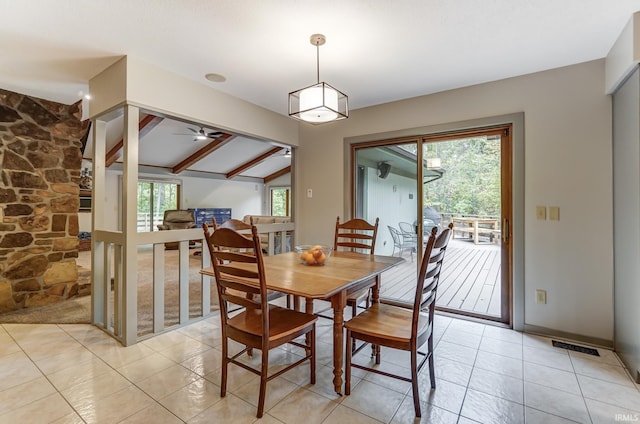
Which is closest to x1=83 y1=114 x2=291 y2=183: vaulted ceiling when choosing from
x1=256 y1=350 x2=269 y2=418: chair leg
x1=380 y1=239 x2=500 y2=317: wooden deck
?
x1=380 y1=239 x2=500 y2=317: wooden deck

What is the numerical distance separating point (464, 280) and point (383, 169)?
1.86 metres

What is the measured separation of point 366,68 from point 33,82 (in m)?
3.31

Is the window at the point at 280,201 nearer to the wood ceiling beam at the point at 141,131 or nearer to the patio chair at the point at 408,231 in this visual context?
the wood ceiling beam at the point at 141,131

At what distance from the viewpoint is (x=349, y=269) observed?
214 centimetres

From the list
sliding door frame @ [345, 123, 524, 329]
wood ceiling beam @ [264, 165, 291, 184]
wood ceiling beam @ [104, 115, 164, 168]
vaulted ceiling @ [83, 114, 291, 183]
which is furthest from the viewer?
wood ceiling beam @ [264, 165, 291, 184]

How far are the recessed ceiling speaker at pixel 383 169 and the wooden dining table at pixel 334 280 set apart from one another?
1755 mm

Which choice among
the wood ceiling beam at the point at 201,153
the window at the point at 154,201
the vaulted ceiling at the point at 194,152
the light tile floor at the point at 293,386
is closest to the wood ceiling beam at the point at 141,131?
the vaulted ceiling at the point at 194,152

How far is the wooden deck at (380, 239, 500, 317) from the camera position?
340 centimetres

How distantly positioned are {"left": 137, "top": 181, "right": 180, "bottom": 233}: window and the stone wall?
5.17 m

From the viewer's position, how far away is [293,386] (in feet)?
6.61

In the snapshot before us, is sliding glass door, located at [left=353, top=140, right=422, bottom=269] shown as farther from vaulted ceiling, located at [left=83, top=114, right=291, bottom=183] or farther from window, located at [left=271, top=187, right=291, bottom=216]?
window, located at [left=271, top=187, right=291, bottom=216]

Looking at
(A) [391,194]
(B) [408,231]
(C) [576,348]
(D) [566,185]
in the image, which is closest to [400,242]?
(B) [408,231]

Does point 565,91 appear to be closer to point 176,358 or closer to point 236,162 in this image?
point 176,358

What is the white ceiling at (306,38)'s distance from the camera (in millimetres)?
1952
